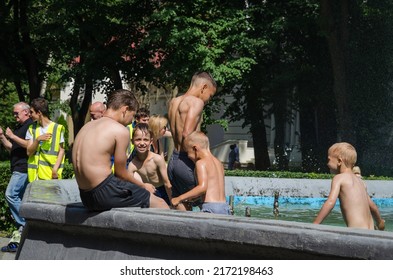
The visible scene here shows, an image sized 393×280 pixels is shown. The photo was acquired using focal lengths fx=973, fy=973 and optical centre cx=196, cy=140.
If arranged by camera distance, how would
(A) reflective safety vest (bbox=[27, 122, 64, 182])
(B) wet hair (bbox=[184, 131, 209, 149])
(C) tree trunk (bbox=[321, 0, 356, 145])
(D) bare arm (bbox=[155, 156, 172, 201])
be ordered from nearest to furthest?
1. (B) wet hair (bbox=[184, 131, 209, 149])
2. (D) bare arm (bbox=[155, 156, 172, 201])
3. (A) reflective safety vest (bbox=[27, 122, 64, 182])
4. (C) tree trunk (bbox=[321, 0, 356, 145])

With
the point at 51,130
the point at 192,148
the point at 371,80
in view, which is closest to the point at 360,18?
the point at 371,80

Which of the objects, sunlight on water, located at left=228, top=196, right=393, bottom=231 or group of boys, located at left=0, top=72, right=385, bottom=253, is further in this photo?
sunlight on water, located at left=228, top=196, right=393, bottom=231

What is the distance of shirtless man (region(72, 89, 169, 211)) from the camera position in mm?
7055

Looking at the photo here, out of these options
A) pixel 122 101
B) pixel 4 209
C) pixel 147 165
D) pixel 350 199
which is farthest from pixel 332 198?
pixel 4 209

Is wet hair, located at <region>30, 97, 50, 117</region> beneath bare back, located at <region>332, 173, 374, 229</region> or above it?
above

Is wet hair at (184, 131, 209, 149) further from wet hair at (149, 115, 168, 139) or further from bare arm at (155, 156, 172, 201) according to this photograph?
wet hair at (149, 115, 168, 139)

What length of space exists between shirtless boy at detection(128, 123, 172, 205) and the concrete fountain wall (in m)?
1.56

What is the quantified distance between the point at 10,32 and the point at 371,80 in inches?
485

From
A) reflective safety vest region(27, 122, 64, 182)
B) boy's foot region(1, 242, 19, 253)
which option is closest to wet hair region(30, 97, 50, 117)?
reflective safety vest region(27, 122, 64, 182)

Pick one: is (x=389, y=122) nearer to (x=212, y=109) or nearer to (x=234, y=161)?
(x=212, y=109)

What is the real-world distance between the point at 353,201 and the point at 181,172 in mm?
1907

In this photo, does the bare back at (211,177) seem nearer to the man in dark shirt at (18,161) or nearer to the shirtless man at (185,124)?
the shirtless man at (185,124)

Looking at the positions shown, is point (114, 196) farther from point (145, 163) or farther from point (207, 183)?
point (145, 163)

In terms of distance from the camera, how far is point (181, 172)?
9359mm
